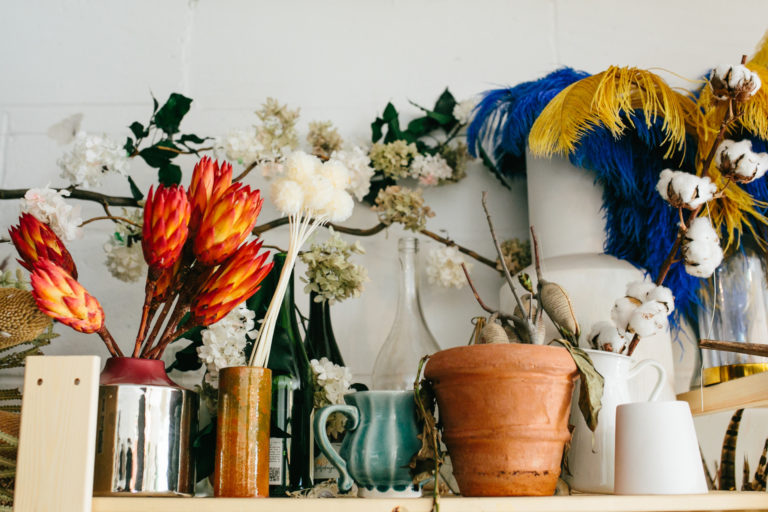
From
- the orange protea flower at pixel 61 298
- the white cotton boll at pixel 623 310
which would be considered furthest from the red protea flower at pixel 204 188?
the white cotton boll at pixel 623 310

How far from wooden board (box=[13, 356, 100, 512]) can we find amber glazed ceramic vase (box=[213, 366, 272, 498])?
12 cm

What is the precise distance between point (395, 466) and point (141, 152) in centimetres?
60

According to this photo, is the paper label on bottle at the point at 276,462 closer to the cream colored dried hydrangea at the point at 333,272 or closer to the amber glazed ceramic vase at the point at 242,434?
the amber glazed ceramic vase at the point at 242,434

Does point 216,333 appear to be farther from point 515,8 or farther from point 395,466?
Answer: point 515,8

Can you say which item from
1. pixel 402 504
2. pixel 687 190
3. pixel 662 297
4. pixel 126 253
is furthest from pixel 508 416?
pixel 126 253

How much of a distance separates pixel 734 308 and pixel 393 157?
0.51 metres

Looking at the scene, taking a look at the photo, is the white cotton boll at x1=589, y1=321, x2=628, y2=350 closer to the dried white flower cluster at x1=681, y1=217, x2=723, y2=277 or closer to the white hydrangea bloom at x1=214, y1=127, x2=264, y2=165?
the dried white flower cluster at x1=681, y1=217, x2=723, y2=277

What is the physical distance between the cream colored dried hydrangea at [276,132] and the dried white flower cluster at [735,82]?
551 millimetres

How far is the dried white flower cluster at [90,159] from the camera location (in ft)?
3.25

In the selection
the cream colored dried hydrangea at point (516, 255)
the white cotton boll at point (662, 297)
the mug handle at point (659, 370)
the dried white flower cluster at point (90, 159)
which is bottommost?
the mug handle at point (659, 370)

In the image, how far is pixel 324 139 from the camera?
3.63 ft

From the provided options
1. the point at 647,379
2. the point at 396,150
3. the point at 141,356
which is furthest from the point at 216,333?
the point at 647,379

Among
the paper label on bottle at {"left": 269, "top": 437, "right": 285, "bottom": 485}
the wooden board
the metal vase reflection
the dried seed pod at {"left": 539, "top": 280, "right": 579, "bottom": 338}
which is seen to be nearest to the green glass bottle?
the paper label on bottle at {"left": 269, "top": 437, "right": 285, "bottom": 485}

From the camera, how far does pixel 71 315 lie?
2.23 ft
